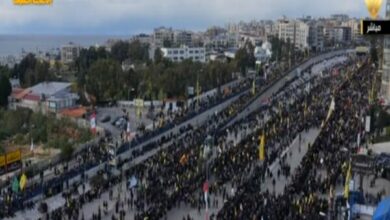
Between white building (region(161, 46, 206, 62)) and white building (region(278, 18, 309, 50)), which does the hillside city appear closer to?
white building (region(161, 46, 206, 62))

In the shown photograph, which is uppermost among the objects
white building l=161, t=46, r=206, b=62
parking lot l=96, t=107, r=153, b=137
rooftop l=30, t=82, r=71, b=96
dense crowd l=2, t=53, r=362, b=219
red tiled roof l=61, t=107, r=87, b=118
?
white building l=161, t=46, r=206, b=62

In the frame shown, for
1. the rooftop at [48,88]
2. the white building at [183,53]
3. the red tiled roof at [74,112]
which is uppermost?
the white building at [183,53]

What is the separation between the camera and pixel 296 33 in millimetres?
134125

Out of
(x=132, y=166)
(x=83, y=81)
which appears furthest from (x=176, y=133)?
(x=83, y=81)

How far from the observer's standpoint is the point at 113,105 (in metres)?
56.5

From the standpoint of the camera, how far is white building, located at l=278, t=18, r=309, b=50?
13088 centimetres

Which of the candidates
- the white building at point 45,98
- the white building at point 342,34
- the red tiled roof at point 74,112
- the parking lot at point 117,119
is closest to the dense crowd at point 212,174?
the parking lot at point 117,119

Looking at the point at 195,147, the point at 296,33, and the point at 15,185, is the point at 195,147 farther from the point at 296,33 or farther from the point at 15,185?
the point at 296,33

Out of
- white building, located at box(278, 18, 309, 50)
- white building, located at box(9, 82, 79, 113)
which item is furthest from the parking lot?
white building, located at box(278, 18, 309, 50)

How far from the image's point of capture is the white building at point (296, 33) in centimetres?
13088

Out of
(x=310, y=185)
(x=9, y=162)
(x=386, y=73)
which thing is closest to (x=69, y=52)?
(x=386, y=73)

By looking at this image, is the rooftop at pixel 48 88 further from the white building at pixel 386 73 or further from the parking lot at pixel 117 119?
the white building at pixel 386 73

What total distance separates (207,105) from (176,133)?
11039 millimetres

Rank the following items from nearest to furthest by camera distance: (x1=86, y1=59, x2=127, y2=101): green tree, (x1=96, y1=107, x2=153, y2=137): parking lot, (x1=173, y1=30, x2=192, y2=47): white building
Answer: (x1=96, y1=107, x2=153, y2=137): parking lot → (x1=86, y1=59, x2=127, y2=101): green tree → (x1=173, y1=30, x2=192, y2=47): white building
